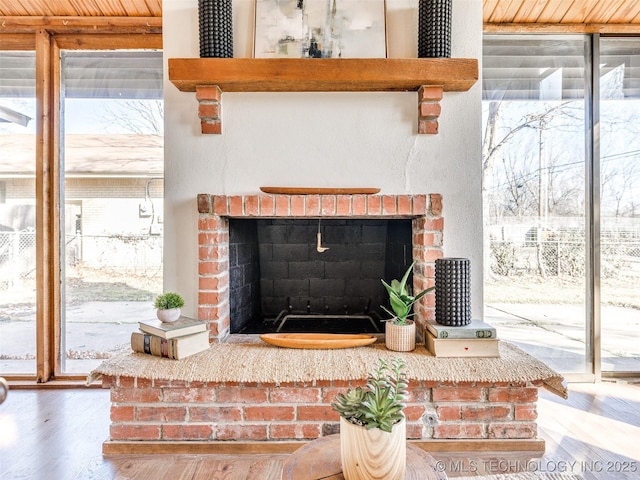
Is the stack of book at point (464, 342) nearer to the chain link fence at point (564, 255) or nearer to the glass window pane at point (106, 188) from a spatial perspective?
the chain link fence at point (564, 255)

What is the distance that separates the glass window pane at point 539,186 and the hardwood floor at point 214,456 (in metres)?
0.53

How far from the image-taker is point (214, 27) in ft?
6.41

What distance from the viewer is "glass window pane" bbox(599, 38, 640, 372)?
264cm

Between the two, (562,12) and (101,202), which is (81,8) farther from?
(562,12)

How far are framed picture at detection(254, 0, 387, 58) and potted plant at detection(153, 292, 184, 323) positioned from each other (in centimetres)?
127

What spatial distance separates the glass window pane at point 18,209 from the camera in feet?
8.61

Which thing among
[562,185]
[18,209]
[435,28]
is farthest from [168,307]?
[562,185]

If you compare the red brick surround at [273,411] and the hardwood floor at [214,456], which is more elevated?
the red brick surround at [273,411]

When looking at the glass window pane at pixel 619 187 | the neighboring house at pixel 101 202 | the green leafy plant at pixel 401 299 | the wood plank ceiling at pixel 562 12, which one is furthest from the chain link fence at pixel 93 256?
the glass window pane at pixel 619 187

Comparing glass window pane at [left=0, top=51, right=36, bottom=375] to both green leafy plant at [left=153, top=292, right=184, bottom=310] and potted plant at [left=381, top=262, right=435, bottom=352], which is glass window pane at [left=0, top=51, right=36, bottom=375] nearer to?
green leafy plant at [left=153, top=292, right=184, bottom=310]

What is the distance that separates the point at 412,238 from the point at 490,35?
1.51 m

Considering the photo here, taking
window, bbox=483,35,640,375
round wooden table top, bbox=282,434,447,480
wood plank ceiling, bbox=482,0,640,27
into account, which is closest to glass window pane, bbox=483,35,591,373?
window, bbox=483,35,640,375

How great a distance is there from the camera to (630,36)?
2607 mm

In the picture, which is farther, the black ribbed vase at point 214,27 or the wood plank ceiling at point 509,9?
the wood plank ceiling at point 509,9
